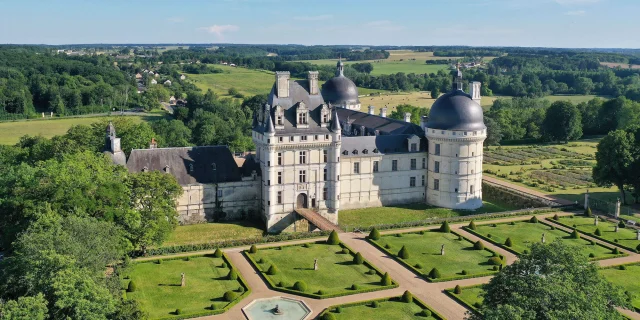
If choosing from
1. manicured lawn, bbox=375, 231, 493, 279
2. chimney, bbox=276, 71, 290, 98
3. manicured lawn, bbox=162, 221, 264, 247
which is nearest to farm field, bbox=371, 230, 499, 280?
manicured lawn, bbox=375, 231, 493, 279

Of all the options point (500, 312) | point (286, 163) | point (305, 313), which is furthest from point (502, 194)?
point (500, 312)

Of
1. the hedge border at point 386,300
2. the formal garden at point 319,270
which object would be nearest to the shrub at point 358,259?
the formal garden at point 319,270

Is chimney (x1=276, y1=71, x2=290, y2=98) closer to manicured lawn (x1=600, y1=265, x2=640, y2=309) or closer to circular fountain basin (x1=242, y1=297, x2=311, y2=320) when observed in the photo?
circular fountain basin (x1=242, y1=297, x2=311, y2=320)

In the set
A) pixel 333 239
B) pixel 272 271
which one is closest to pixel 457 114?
pixel 333 239

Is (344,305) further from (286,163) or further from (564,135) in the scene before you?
(564,135)

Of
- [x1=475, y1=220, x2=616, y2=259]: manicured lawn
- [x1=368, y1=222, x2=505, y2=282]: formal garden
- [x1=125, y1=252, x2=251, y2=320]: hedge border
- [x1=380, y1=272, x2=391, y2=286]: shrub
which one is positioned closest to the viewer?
[x1=125, y1=252, x2=251, y2=320]: hedge border

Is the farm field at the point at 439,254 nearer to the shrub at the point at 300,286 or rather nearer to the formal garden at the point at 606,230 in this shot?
the shrub at the point at 300,286
